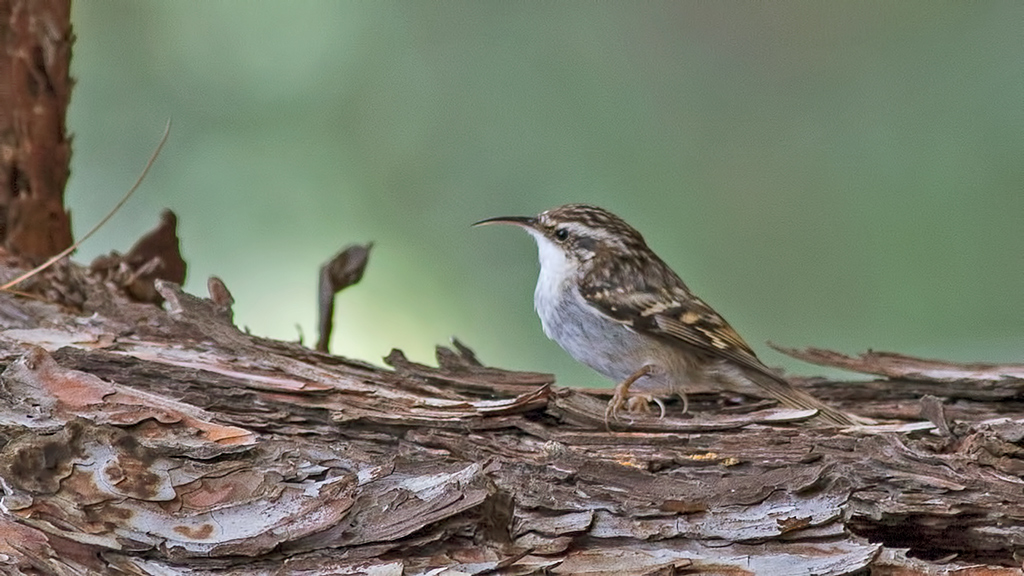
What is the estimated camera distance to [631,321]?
2291mm

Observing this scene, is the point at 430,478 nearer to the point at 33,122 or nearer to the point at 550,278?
the point at 550,278

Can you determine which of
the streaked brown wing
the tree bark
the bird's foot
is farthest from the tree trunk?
the tree bark

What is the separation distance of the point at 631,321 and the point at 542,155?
95 cm

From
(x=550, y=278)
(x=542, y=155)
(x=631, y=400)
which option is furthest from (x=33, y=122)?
(x=631, y=400)

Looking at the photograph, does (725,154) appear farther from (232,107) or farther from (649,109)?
(232,107)

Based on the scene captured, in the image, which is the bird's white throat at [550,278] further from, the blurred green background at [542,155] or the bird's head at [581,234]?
the blurred green background at [542,155]

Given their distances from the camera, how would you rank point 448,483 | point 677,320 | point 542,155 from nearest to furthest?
point 448,483 < point 677,320 < point 542,155

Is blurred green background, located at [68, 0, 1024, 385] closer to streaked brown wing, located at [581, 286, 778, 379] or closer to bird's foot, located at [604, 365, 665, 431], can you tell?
streaked brown wing, located at [581, 286, 778, 379]

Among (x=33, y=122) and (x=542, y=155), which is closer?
(x=33, y=122)

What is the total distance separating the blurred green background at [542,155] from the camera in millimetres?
2961

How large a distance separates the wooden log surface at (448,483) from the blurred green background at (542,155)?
1221 mm

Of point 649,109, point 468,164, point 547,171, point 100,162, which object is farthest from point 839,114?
point 100,162

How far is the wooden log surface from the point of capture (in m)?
1.49

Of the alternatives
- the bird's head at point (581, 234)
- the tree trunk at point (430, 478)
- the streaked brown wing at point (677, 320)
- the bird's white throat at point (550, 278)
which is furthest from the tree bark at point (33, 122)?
the streaked brown wing at point (677, 320)
